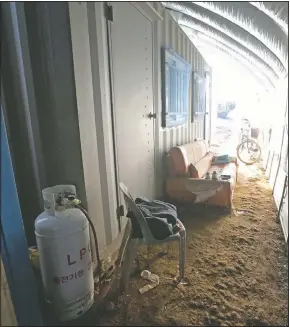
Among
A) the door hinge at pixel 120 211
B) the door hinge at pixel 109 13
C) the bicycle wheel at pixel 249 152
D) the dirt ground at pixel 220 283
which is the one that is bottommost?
the dirt ground at pixel 220 283

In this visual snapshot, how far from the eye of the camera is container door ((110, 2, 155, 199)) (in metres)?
1.57

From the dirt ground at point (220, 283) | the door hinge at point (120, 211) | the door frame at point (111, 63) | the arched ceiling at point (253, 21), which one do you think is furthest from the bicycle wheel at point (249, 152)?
the door hinge at point (120, 211)

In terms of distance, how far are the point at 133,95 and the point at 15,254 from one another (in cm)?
136

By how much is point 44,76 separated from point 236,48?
331 centimetres

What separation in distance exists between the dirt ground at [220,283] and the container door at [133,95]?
0.68 metres

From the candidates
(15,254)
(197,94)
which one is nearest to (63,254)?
(15,254)

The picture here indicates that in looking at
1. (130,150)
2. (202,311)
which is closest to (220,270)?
(202,311)

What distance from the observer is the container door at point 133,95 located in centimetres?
157

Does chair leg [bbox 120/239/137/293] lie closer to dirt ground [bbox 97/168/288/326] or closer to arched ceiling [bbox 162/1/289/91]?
dirt ground [bbox 97/168/288/326]

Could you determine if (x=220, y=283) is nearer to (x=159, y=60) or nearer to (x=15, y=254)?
(x=15, y=254)

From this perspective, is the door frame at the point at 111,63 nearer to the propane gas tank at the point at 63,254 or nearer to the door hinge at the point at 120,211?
the door hinge at the point at 120,211

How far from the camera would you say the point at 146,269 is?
1.57 m

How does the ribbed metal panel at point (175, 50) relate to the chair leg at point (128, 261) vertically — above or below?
above

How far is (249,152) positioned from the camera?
541cm
